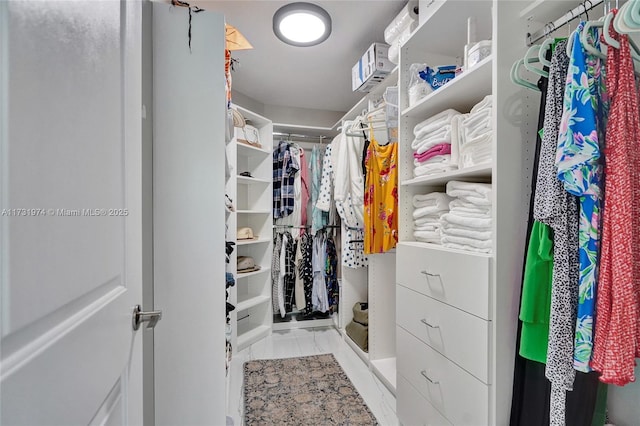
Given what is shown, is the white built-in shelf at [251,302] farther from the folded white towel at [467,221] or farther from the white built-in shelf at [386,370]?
the folded white towel at [467,221]

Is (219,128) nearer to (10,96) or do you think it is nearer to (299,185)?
(10,96)

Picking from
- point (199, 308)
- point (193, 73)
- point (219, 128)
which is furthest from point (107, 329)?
point (193, 73)

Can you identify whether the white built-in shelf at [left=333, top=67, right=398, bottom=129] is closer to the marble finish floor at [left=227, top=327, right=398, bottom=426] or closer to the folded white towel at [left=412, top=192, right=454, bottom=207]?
the folded white towel at [left=412, top=192, right=454, bottom=207]

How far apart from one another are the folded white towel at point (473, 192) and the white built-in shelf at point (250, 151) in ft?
6.41

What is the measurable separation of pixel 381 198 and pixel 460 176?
0.70 m

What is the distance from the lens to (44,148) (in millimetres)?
344

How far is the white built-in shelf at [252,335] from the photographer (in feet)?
9.08

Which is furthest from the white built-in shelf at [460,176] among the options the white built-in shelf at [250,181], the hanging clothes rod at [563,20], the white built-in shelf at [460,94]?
the white built-in shelf at [250,181]

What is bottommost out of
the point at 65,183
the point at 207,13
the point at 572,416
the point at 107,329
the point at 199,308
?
the point at 572,416

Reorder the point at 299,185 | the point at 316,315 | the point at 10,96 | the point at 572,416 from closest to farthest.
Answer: the point at 10,96
the point at 572,416
the point at 299,185
the point at 316,315

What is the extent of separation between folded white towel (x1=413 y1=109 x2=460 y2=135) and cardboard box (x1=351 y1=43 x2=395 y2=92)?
71cm

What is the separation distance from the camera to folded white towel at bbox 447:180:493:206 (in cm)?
114

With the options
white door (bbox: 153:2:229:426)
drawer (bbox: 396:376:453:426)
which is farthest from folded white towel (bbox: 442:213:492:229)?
white door (bbox: 153:2:229:426)

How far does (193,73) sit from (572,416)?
1831 mm
